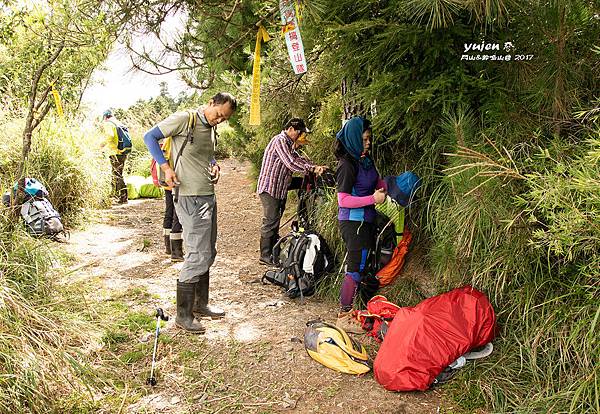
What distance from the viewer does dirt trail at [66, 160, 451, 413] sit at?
3.24 m

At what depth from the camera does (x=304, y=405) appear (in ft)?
10.6

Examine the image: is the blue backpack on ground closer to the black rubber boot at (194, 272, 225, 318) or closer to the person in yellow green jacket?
the black rubber boot at (194, 272, 225, 318)

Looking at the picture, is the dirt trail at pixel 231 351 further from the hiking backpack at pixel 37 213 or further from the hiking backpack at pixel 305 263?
the hiking backpack at pixel 37 213

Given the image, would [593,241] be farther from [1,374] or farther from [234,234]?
[234,234]

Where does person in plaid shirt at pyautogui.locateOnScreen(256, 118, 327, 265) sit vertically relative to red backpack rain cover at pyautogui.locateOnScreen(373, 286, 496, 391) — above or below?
above

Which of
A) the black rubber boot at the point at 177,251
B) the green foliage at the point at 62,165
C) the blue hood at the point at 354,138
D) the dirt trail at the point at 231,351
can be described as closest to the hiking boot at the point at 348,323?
the dirt trail at the point at 231,351

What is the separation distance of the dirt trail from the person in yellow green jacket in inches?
115

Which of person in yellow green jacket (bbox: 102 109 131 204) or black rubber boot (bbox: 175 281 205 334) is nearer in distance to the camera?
black rubber boot (bbox: 175 281 205 334)

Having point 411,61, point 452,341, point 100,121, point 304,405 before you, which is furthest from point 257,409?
point 100,121

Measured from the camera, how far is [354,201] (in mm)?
4020

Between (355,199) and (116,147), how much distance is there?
6.99 m

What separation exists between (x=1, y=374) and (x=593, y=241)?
3.31m

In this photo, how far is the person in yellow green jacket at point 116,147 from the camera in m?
9.49

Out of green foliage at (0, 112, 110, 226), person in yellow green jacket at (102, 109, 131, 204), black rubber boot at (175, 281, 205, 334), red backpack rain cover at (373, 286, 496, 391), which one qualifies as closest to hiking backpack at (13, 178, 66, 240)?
green foliage at (0, 112, 110, 226)
